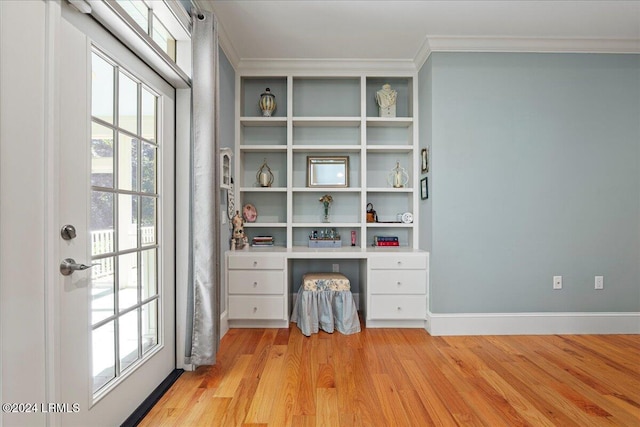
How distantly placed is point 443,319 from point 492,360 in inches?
22.9

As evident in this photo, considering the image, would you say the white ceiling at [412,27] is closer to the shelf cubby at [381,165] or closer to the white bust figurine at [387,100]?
the white bust figurine at [387,100]

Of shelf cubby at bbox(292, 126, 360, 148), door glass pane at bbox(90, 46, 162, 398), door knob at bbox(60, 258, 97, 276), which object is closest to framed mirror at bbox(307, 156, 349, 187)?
shelf cubby at bbox(292, 126, 360, 148)

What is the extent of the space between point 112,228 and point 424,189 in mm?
2650

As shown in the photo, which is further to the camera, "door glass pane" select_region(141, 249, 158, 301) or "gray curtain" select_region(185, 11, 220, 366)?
"gray curtain" select_region(185, 11, 220, 366)

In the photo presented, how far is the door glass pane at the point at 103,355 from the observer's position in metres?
1.55

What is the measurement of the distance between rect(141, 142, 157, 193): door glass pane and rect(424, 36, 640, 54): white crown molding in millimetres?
2533

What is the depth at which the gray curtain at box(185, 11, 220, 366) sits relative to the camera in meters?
2.26

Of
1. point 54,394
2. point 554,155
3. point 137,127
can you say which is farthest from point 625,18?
point 54,394

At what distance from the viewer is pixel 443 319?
3.09 m

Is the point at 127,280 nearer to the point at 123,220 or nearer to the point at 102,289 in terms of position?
the point at 102,289

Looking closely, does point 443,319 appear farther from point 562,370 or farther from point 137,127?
point 137,127

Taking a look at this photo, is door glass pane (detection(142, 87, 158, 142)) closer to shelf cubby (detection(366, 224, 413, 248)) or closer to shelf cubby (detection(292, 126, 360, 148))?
shelf cubby (detection(292, 126, 360, 148))

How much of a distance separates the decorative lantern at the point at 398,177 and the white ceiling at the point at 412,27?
1.14 metres

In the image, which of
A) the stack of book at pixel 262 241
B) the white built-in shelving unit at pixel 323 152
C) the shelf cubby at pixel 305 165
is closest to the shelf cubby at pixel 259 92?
the white built-in shelving unit at pixel 323 152
